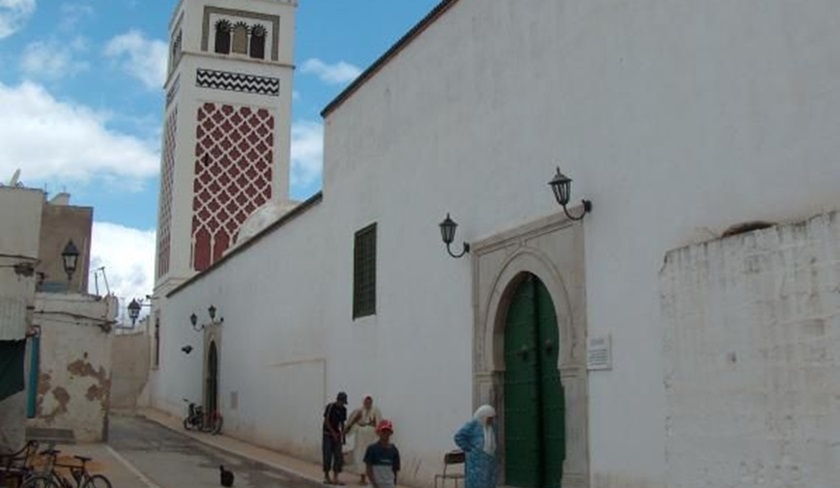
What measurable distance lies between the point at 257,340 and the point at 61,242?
8856 mm

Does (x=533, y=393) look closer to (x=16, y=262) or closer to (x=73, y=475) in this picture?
(x=73, y=475)

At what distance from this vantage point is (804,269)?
5383 mm

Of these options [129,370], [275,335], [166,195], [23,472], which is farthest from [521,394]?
[129,370]

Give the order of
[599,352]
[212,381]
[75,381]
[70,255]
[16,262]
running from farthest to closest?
[212,381]
[75,381]
[70,255]
[16,262]
[599,352]

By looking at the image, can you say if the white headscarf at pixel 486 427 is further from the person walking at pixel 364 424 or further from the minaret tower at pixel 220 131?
the minaret tower at pixel 220 131

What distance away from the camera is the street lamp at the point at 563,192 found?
8133 millimetres

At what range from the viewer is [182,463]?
578 inches

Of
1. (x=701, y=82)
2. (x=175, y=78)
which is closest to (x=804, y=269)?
(x=701, y=82)

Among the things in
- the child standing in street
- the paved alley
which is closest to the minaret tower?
the paved alley

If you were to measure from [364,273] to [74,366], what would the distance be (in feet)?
25.4

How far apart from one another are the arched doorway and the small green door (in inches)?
561

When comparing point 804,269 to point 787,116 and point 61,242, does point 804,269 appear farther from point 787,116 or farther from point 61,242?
point 61,242

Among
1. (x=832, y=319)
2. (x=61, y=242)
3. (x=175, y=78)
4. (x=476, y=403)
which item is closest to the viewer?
(x=832, y=319)

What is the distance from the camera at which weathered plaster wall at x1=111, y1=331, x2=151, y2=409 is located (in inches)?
1293
